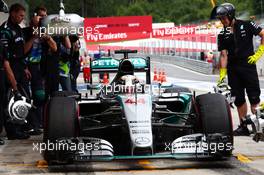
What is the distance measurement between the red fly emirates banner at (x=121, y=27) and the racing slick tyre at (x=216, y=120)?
3822 cm

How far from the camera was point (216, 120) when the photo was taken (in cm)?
711

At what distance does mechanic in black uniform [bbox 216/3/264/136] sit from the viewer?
962 centimetres

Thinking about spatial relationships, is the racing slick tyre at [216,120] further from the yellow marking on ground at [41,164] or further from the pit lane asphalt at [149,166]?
the yellow marking on ground at [41,164]

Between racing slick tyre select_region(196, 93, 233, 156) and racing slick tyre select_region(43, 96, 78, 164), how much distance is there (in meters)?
1.31

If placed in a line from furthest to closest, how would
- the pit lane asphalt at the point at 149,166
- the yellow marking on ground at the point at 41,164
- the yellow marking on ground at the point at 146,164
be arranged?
the yellow marking on ground at the point at 41,164 → the yellow marking on ground at the point at 146,164 → the pit lane asphalt at the point at 149,166

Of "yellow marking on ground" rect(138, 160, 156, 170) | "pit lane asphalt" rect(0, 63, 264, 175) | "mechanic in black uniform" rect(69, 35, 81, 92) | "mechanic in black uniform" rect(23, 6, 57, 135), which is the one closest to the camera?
"pit lane asphalt" rect(0, 63, 264, 175)

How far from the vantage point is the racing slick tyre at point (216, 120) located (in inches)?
274

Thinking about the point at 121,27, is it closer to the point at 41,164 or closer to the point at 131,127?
the point at 41,164

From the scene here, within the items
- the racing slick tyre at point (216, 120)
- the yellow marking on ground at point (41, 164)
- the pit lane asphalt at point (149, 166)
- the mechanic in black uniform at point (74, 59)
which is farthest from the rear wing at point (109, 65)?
the yellow marking on ground at point (41, 164)

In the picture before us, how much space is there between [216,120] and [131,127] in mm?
889

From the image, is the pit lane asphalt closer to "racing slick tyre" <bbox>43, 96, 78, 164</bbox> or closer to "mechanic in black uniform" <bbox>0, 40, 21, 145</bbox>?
"racing slick tyre" <bbox>43, 96, 78, 164</bbox>

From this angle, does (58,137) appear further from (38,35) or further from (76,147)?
(38,35)

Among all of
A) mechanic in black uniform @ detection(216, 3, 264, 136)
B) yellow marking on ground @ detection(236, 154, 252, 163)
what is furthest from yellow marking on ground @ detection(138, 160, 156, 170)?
mechanic in black uniform @ detection(216, 3, 264, 136)

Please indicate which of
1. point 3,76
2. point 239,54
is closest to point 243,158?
point 239,54
